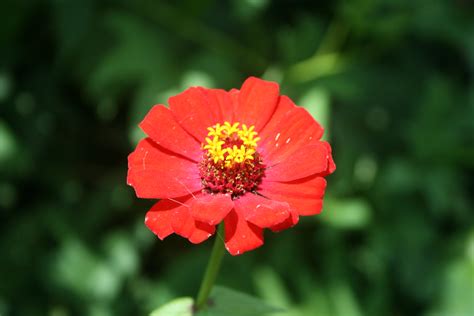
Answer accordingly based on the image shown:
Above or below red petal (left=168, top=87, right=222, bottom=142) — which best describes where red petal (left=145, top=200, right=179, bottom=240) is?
below

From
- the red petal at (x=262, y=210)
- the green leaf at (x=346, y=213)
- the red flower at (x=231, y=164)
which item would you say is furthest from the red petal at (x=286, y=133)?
the green leaf at (x=346, y=213)

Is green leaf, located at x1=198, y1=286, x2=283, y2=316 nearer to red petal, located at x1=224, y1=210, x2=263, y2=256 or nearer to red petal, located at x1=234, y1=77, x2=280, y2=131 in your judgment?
red petal, located at x1=224, y1=210, x2=263, y2=256

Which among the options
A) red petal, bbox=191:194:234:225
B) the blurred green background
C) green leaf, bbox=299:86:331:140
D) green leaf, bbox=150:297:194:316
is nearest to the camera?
red petal, bbox=191:194:234:225

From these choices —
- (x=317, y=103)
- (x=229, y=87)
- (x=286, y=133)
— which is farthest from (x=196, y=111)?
(x=229, y=87)

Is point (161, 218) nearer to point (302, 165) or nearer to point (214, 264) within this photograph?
point (214, 264)

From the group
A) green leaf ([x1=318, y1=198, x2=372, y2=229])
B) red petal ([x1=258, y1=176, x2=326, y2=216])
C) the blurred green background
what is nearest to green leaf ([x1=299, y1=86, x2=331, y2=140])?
the blurred green background

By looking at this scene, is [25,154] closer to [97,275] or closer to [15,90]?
[15,90]

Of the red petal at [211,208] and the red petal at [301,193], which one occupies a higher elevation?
the red petal at [301,193]

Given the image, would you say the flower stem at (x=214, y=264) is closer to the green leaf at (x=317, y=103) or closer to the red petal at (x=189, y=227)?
the red petal at (x=189, y=227)
